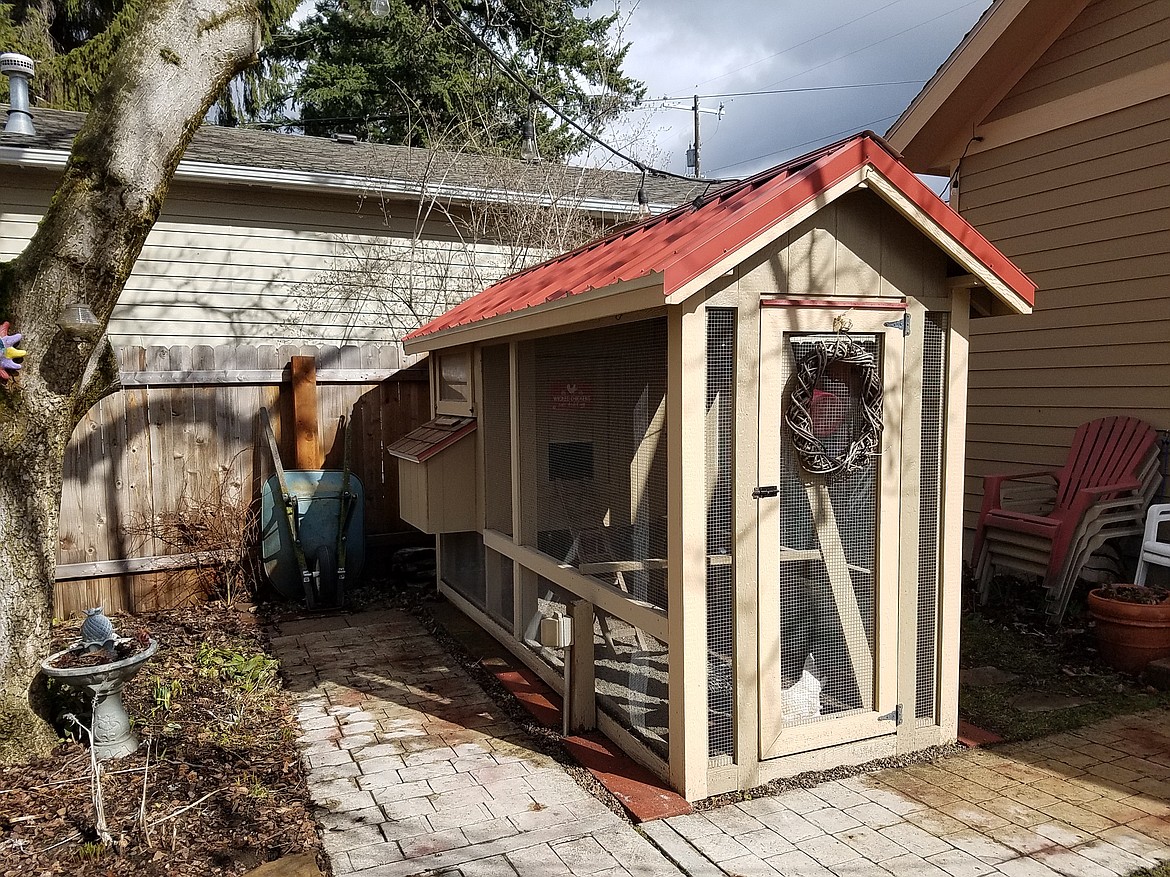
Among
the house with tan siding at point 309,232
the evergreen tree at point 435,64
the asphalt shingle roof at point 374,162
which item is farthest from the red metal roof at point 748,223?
the evergreen tree at point 435,64

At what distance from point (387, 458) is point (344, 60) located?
13.5 meters

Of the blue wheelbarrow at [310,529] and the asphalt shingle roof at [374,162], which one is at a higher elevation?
the asphalt shingle roof at [374,162]

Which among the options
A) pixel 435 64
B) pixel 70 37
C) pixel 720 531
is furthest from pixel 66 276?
pixel 435 64

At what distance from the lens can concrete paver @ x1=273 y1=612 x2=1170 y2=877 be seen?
277cm

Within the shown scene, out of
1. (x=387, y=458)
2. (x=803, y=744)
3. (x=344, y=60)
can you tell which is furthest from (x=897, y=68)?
(x=803, y=744)

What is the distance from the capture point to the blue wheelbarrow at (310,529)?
231 inches

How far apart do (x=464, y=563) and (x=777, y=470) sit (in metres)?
3.06

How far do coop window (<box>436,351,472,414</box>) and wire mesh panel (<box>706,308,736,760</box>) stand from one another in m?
2.50

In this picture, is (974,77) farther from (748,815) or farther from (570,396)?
(748,815)

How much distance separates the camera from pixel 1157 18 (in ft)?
17.7

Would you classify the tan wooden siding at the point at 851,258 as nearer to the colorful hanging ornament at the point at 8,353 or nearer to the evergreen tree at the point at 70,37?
the colorful hanging ornament at the point at 8,353

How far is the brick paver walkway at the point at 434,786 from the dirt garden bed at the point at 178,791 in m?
0.16

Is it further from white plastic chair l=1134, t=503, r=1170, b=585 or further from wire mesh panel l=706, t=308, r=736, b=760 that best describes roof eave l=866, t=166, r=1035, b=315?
white plastic chair l=1134, t=503, r=1170, b=585

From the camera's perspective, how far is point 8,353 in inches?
131
